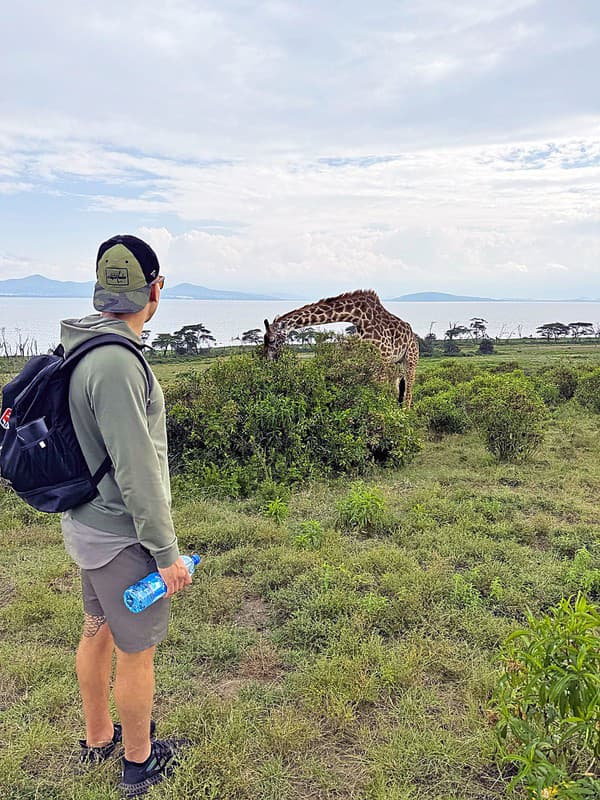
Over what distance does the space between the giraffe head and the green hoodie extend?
196 inches

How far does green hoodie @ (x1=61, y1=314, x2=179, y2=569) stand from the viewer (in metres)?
1.87

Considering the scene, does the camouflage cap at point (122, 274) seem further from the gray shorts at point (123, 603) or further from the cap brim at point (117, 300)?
the gray shorts at point (123, 603)

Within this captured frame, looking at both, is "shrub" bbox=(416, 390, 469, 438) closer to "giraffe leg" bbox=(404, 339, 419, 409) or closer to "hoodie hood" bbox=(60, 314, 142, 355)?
"giraffe leg" bbox=(404, 339, 419, 409)

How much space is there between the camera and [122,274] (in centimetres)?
203

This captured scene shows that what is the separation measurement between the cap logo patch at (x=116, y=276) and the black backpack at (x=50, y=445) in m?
0.21

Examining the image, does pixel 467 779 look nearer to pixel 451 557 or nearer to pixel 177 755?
pixel 177 755

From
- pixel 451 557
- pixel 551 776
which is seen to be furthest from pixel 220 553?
pixel 551 776

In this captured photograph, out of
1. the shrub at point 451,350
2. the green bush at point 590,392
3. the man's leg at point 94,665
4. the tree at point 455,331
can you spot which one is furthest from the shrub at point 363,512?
the tree at point 455,331

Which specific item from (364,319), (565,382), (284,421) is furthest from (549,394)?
(284,421)

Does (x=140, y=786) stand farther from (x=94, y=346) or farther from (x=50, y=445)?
(x=94, y=346)

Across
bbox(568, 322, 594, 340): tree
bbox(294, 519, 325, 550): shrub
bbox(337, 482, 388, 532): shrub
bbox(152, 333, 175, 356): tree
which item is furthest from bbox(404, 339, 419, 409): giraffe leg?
bbox(568, 322, 594, 340): tree

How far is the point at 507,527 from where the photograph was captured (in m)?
4.62

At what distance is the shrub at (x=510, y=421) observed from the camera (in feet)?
21.6

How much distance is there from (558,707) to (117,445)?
5.00 feet
